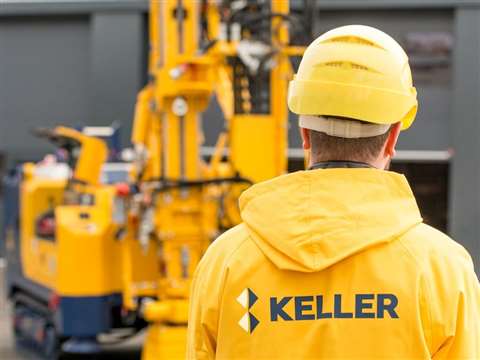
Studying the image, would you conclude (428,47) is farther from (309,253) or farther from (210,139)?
(309,253)

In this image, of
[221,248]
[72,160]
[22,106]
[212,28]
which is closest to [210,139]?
[22,106]

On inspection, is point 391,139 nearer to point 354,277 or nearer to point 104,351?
point 354,277

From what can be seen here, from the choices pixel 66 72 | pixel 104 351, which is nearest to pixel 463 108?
pixel 66 72

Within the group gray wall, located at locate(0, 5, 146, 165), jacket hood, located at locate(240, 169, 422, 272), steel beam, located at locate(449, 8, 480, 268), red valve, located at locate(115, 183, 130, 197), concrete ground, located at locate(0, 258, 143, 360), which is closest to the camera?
jacket hood, located at locate(240, 169, 422, 272)

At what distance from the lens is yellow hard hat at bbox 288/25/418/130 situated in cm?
198

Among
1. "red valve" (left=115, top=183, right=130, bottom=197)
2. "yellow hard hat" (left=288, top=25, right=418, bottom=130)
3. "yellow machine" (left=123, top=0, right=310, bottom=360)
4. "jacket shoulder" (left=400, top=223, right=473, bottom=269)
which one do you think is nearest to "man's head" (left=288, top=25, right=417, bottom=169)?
"yellow hard hat" (left=288, top=25, right=418, bottom=130)

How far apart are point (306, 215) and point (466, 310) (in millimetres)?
390

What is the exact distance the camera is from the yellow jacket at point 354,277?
1.90 metres

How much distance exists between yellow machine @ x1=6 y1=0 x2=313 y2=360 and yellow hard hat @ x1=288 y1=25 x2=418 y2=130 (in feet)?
15.5

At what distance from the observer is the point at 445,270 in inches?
75.0

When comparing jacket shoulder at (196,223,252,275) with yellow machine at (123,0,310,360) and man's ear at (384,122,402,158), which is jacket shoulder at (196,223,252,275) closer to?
man's ear at (384,122,402,158)

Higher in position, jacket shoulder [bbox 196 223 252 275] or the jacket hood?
the jacket hood

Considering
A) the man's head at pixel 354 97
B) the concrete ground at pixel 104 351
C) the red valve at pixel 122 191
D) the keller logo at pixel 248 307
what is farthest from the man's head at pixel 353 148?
the concrete ground at pixel 104 351

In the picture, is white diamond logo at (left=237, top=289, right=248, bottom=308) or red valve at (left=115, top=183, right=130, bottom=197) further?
red valve at (left=115, top=183, right=130, bottom=197)
